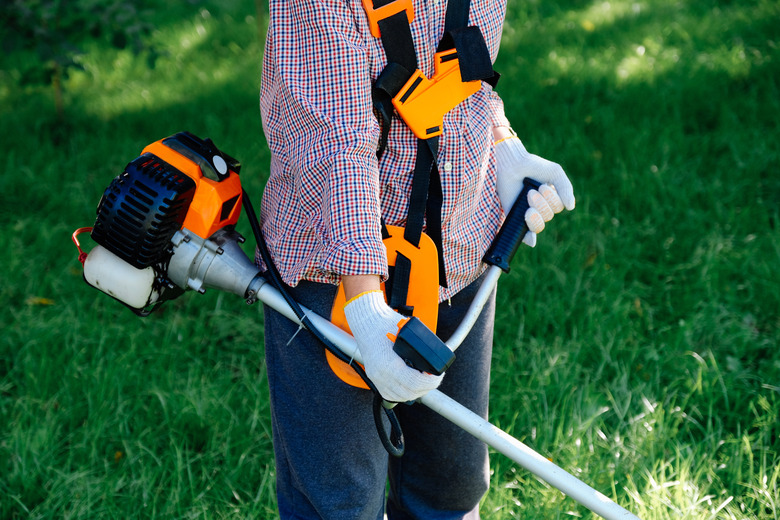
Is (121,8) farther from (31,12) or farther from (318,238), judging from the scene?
(318,238)

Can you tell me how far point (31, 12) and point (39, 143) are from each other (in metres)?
0.85

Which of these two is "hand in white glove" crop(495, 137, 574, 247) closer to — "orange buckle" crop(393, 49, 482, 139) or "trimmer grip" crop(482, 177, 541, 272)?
"trimmer grip" crop(482, 177, 541, 272)

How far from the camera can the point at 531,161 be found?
166 centimetres

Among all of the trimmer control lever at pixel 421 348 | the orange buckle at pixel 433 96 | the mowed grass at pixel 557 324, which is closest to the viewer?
the trimmer control lever at pixel 421 348

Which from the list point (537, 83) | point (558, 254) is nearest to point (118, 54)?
point (537, 83)

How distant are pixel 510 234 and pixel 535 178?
0.16 m

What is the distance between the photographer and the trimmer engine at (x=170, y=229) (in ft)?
4.80

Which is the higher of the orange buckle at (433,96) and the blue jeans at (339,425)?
the orange buckle at (433,96)

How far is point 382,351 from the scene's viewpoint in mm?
1309

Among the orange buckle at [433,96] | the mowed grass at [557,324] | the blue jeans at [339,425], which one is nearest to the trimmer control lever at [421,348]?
the blue jeans at [339,425]

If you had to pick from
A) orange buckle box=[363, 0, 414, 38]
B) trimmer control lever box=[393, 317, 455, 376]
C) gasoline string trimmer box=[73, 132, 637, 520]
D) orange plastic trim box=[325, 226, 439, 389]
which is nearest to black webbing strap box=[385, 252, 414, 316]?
orange plastic trim box=[325, 226, 439, 389]

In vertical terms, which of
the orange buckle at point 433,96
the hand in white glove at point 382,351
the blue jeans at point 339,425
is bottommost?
the blue jeans at point 339,425

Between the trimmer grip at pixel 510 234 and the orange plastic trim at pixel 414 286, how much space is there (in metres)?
0.17

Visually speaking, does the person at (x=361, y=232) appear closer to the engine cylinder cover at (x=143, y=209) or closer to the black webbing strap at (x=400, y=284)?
the black webbing strap at (x=400, y=284)
